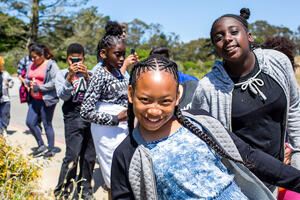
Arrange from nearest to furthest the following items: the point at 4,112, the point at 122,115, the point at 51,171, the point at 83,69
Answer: the point at 122,115
the point at 83,69
the point at 51,171
the point at 4,112

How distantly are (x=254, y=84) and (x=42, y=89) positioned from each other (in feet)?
13.0

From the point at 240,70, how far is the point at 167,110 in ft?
2.50

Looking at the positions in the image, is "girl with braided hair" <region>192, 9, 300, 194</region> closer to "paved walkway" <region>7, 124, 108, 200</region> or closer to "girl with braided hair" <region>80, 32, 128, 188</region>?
"girl with braided hair" <region>80, 32, 128, 188</region>

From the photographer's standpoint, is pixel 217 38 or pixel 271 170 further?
pixel 217 38

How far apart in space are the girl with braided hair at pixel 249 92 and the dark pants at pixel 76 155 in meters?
1.93

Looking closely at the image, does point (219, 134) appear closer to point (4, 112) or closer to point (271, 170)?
point (271, 170)

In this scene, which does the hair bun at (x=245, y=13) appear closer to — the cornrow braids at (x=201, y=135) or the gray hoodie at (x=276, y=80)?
the gray hoodie at (x=276, y=80)

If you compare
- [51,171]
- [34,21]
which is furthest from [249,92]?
[34,21]

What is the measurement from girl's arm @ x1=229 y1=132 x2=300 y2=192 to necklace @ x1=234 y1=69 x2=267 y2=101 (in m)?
0.46

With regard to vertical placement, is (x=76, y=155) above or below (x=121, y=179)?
below

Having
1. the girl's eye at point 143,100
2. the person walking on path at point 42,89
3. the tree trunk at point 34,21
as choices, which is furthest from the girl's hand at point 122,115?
the tree trunk at point 34,21

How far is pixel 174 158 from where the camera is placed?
4.68 ft

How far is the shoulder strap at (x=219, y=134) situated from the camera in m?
1.46

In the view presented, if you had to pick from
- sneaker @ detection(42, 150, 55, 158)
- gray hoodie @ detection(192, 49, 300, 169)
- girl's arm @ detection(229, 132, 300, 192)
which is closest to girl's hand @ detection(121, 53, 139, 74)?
gray hoodie @ detection(192, 49, 300, 169)
